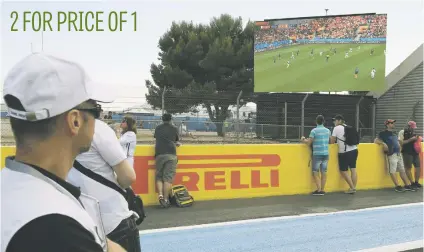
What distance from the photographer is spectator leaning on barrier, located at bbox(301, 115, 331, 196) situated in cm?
878

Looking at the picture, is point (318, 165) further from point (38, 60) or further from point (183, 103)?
point (183, 103)

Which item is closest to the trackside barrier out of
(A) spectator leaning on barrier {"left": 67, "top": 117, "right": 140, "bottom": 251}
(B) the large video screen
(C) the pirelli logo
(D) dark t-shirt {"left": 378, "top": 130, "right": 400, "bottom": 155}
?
(C) the pirelli logo

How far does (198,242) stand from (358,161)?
584 centimetres

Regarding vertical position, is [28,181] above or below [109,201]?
above

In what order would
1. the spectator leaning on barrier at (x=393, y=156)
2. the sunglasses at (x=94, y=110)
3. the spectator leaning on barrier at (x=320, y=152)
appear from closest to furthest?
the sunglasses at (x=94, y=110) → the spectator leaning on barrier at (x=320, y=152) → the spectator leaning on barrier at (x=393, y=156)

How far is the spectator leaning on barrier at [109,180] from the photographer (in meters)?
2.74

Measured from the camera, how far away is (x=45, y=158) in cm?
124

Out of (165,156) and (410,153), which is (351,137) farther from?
(165,156)

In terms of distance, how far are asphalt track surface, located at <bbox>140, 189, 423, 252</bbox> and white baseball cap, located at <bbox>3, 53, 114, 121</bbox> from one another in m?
4.09

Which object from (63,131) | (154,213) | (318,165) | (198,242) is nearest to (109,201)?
(63,131)

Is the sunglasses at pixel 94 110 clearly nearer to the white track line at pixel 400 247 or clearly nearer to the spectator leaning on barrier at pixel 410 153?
the white track line at pixel 400 247

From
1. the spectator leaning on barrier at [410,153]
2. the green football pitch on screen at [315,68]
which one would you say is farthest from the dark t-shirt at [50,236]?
the green football pitch on screen at [315,68]

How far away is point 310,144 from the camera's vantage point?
29.8 feet

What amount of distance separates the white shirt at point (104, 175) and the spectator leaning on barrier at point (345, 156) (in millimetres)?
7201
